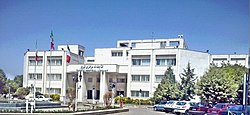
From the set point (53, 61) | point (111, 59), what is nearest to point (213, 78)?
point (111, 59)

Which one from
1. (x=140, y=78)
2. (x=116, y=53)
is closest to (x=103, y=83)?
(x=140, y=78)

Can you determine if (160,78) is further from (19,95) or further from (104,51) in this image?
(19,95)

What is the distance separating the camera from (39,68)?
37.9 meters

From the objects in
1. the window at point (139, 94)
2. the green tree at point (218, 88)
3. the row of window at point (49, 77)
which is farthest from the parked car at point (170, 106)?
the row of window at point (49, 77)

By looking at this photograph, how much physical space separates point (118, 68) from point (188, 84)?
8.02m

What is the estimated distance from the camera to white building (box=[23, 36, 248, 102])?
3256cm

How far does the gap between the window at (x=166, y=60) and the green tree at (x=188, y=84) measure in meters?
1.88

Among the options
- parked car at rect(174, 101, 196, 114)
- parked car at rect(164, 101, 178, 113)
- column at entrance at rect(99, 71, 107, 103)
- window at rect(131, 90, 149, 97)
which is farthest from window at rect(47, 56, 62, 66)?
parked car at rect(174, 101, 196, 114)

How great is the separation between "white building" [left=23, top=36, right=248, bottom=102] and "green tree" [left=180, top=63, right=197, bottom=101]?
1.44 m

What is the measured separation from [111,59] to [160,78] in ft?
27.9

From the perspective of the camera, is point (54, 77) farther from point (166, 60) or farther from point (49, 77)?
point (166, 60)

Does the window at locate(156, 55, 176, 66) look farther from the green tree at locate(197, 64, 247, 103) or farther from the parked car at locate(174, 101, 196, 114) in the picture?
the parked car at locate(174, 101, 196, 114)

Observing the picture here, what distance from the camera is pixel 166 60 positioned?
3250 cm

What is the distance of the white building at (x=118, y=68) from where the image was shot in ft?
107
